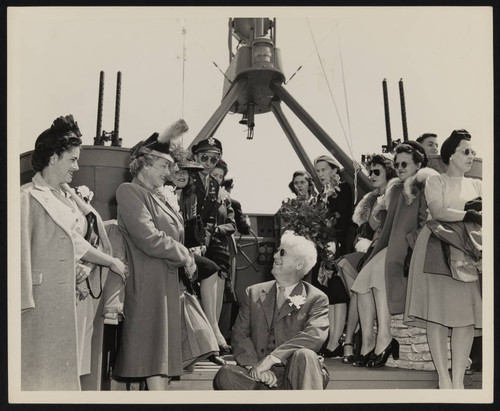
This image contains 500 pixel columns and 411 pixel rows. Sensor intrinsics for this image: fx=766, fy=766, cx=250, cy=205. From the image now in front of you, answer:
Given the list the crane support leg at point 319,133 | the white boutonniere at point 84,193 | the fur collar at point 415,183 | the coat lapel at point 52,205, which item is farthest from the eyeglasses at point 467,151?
the coat lapel at point 52,205

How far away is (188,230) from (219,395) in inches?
42.1

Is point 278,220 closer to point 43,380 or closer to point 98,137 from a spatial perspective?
point 98,137

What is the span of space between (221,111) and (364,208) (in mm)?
2074

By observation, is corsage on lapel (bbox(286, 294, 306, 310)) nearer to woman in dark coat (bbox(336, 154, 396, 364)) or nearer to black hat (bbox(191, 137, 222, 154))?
woman in dark coat (bbox(336, 154, 396, 364))

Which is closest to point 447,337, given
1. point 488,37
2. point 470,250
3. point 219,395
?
point 470,250

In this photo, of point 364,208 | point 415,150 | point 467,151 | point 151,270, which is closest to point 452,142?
point 467,151

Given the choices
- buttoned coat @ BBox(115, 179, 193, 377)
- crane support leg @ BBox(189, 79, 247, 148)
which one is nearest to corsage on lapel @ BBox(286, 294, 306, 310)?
buttoned coat @ BBox(115, 179, 193, 377)

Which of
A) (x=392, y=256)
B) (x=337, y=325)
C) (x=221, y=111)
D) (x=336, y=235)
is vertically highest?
(x=221, y=111)

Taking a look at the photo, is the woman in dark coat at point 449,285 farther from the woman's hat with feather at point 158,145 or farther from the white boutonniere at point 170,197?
the woman's hat with feather at point 158,145

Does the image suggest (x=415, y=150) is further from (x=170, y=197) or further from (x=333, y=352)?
(x=170, y=197)

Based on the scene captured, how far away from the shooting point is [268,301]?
13.9 feet

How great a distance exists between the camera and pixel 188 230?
4.74 metres

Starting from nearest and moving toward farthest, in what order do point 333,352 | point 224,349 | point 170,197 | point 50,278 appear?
point 50,278 → point 170,197 → point 224,349 → point 333,352

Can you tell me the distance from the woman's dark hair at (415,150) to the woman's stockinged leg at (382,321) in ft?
2.83
